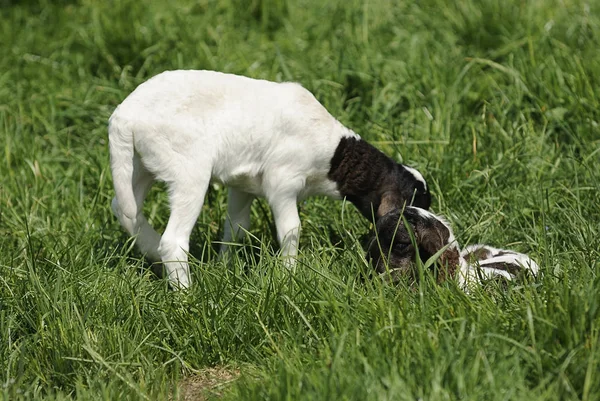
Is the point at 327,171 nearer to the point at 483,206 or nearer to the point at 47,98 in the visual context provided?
the point at 483,206

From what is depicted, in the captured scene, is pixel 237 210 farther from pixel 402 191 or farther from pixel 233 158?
pixel 402 191

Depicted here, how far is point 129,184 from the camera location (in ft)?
16.4

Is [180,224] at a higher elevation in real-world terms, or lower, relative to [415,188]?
lower

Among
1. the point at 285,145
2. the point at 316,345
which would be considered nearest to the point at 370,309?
the point at 316,345

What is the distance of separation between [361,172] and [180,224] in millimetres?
1127

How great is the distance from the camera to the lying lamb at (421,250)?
4.63 m

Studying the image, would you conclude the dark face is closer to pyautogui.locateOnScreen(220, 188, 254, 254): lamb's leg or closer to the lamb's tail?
pyautogui.locateOnScreen(220, 188, 254, 254): lamb's leg

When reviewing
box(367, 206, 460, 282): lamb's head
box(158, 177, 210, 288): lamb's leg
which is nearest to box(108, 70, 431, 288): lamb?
box(158, 177, 210, 288): lamb's leg

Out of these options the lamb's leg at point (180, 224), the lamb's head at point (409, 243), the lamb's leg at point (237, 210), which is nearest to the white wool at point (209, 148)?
the lamb's leg at point (180, 224)

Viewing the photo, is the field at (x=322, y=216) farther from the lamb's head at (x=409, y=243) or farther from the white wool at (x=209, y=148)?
the white wool at (x=209, y=148)

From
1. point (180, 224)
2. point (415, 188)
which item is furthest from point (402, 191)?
point (180, 224)

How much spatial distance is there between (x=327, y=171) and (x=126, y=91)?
240 cm

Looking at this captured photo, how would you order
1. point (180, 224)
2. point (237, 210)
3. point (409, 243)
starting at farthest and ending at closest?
point (237, 210)
point (180, 224)
point (409, 243)

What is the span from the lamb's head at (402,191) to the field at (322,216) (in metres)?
0.29
